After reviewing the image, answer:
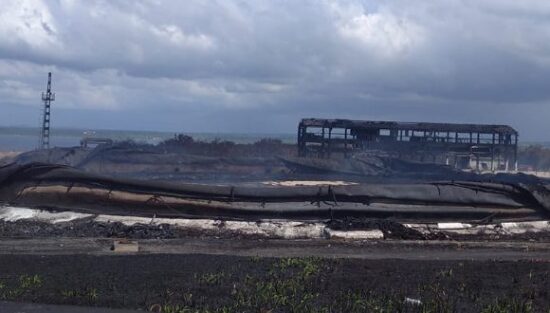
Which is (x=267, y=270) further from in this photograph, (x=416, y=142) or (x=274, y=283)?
(x=416, y=142)

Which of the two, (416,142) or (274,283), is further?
(416,142)

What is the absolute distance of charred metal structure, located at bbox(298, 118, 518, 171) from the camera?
27.9 meters

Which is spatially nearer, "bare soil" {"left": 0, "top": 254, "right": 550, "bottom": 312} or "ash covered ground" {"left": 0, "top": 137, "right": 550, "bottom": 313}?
"bare soil" {"left": 0, "top": 254, "right": 550, "bottom": 312}

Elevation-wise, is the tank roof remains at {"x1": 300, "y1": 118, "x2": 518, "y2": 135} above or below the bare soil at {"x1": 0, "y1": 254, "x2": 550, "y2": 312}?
above

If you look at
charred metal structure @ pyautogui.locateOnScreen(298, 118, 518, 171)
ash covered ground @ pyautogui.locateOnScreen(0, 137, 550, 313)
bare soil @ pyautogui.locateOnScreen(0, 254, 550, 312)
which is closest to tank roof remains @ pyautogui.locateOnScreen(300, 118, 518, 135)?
charred metal structure @ pyautogui.locateOnScreen(298, 118, 518, 171)

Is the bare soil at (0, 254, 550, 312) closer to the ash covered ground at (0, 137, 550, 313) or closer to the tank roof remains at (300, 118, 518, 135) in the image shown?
the ash covered ground at (0, 137, 550, 313)

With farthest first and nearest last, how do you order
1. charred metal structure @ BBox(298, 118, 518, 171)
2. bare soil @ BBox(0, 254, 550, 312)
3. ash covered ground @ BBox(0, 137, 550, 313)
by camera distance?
charred metal structure @ BBox(298, 118, 518, 171) → ash covered ground @ BBox(0, 137, 550, 313) → bare soil @ BBox(0, 254, 550, 312)

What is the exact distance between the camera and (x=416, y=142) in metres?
27.8

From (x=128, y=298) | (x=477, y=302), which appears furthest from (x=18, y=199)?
(x=477, y=302)

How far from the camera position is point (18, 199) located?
1530cm

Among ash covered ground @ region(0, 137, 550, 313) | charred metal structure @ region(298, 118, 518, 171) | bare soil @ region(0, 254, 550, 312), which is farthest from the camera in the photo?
charred metal structure @ region(298, 118, 518, 171)

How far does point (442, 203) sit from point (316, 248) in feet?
12.1

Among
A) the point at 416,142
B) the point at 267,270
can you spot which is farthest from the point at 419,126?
the point at 267,270

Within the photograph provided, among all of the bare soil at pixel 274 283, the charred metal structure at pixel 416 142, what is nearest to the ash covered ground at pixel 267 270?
the bare soil at pixel 274 283
